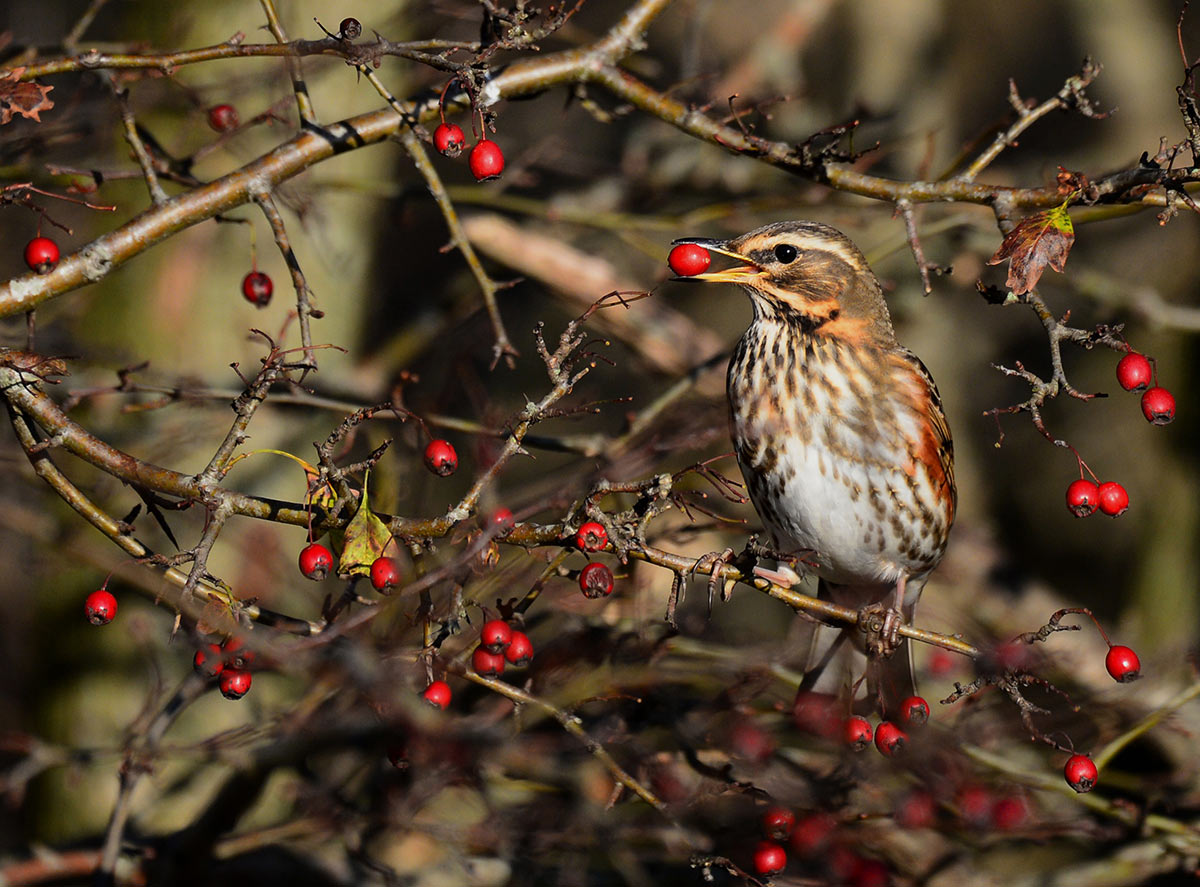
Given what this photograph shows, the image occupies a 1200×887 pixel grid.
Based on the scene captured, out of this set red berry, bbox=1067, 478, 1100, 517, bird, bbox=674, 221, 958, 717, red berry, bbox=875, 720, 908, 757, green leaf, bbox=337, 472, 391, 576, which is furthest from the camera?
bird, bbox=674, 221, 958, 717

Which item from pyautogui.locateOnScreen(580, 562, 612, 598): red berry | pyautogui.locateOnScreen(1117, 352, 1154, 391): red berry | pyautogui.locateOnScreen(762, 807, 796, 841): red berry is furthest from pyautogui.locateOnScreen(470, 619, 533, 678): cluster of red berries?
pyautogui.locateOnScreen(1117, 352, 1154, 391): red berry

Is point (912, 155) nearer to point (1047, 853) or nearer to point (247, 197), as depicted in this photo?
point (1047, 853)

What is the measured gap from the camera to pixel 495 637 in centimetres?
212

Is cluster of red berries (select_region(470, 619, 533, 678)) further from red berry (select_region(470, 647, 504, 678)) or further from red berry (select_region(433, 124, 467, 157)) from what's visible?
red berry (select_region(433, 124, 467, 157))

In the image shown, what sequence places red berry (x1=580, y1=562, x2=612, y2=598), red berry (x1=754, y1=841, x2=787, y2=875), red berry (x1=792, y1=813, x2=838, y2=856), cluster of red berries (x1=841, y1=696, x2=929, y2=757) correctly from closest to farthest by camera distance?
1. red berry (x1=580, y1=562, x2=612, y2=598)
2. cluster of red berries (x1=841, y1=696, x2=929, y2=757)
3. red berry (x1=754, y1=841, x2=787, y2=875)
4. red berry (x1=792, y1=813, x2=838, y2=856)

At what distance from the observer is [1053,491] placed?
19.8 feet

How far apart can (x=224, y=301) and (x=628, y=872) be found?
7.51 feet

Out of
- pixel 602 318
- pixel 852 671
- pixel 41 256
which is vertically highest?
pixel 602 318

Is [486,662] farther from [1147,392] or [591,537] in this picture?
[1147,392]

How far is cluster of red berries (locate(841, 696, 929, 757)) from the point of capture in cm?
241

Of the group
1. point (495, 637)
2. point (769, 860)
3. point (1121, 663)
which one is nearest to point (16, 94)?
point (495, 637)

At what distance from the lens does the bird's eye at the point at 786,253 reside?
296 centimetres

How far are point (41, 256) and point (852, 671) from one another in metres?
2.21

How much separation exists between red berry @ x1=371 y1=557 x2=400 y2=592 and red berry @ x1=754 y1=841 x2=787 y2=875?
1.29 metres
